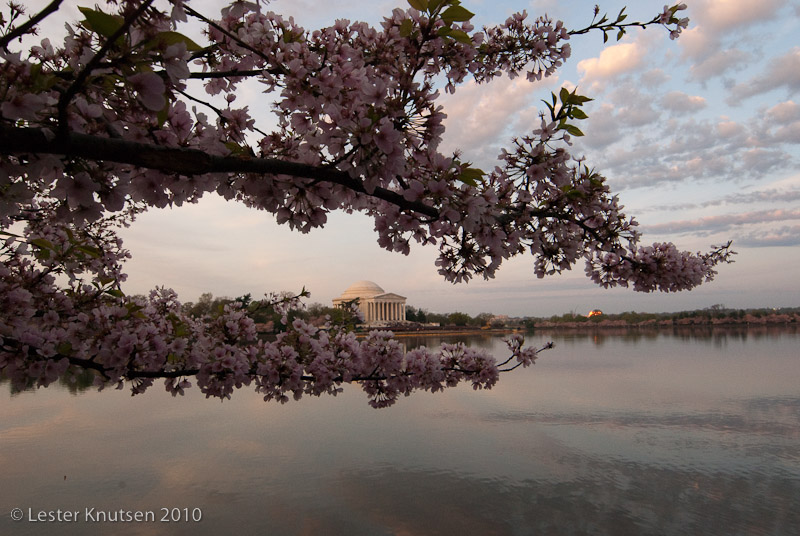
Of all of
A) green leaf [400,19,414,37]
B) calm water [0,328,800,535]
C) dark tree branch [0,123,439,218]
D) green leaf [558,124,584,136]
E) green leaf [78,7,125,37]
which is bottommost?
calm water [0,328,800,535]

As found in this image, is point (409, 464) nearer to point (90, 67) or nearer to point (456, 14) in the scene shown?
point (456, 14)

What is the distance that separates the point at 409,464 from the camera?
900 cm

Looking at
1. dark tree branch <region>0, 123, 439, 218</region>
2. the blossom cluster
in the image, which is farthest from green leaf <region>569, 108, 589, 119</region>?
dark tree branch <region>0, 123, 439, 218</region>

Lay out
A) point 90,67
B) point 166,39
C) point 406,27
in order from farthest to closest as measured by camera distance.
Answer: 1. point 406,27
2. point 166,39
3. point 90,67

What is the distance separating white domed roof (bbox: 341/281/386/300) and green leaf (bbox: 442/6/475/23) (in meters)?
92.4

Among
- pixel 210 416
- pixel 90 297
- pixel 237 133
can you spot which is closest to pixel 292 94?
pixel 237 133

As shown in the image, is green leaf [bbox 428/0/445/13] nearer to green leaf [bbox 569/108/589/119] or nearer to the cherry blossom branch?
green leaf [bbox 569/108/589/119]

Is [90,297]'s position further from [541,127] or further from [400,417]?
[400,417]

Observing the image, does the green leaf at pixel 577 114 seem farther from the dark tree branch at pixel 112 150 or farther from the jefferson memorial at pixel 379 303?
the jefferson memorial at pixel 379 303

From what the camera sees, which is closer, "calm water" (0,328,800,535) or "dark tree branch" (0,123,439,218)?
"dark tree branch" (0,123,439,218)

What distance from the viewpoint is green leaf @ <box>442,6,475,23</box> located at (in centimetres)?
177

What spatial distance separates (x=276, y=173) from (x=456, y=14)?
0.94 meters

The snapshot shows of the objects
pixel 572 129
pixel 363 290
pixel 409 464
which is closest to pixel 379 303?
pixel 363 290

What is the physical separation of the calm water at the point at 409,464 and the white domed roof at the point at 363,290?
8009 cm
